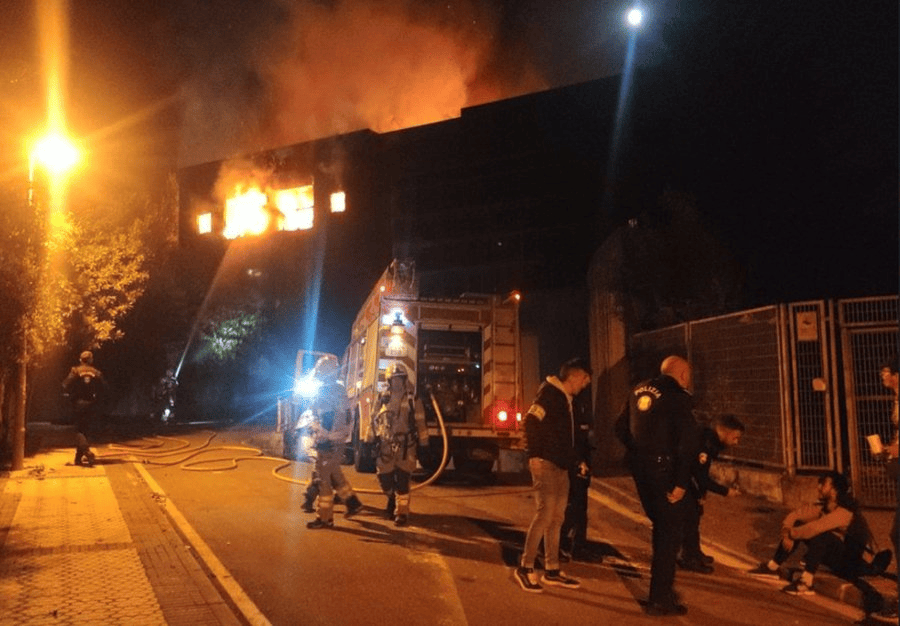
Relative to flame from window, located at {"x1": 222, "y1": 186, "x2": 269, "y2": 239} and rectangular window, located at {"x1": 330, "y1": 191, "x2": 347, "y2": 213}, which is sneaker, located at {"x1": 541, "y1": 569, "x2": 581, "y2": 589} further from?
flame from window, located at {"x1": 222, "y1": 186, "x2": 269, "y2": 239}

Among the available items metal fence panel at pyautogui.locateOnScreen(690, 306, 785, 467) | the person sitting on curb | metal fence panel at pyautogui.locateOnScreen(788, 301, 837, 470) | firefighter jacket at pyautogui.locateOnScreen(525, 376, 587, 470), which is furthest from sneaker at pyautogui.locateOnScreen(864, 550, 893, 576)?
metal fence panel at pyautogui.locateOnScreen(690, 306, 785, 467)

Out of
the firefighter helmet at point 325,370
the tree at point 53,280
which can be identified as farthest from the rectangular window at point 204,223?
the firefighter helmet at point 325,370

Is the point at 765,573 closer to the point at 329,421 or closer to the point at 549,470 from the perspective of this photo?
the point at 549,470

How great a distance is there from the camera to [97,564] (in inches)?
251

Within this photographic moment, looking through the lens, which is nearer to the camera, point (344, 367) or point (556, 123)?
point (344, 367)

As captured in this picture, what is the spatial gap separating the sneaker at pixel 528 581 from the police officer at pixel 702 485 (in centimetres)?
134

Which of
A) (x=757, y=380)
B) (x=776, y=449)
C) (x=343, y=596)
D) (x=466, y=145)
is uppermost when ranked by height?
(x=466, y=145)

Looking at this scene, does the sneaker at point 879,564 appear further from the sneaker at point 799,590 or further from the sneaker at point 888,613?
the sneaker at point 799,590

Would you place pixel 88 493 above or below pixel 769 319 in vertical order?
below

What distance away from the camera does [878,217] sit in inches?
551

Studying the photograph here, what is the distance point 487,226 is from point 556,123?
4.01 metres

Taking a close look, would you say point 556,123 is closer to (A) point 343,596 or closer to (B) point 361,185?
(B) point 361,185

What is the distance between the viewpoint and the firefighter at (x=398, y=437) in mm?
8281

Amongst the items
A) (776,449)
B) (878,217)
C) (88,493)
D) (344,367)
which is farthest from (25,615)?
(878,217)
